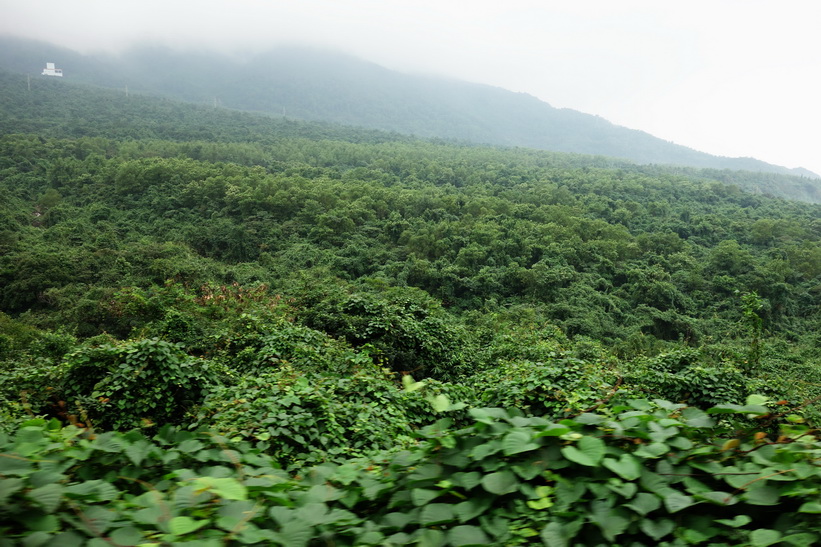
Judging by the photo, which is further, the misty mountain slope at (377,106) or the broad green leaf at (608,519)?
the misty mountain slope at (377,106)

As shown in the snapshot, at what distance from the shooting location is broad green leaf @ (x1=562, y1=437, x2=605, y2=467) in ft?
3.81

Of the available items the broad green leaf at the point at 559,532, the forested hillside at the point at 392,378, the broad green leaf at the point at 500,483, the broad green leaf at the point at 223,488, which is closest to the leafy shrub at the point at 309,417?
the forested hillside at the point at 392,378

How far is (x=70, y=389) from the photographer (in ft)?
16.7

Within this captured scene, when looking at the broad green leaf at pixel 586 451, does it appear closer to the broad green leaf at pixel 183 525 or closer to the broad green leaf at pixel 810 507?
the broad green leaf at pixel 810 507

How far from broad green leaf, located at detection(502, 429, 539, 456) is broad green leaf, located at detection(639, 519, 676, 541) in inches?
11.7

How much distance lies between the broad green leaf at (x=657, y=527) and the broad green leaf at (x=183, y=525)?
1.03 metres

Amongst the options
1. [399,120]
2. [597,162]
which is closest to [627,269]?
[597,162]

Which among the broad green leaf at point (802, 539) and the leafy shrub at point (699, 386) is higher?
the broad green leaf at point (802, 539)

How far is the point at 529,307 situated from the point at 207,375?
17.4 metres

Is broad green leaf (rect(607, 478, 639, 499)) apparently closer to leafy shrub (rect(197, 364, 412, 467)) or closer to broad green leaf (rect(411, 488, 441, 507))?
broad green leaf (rect(411, 488, 441, 507))

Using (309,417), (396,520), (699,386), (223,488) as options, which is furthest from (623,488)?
(699,386)

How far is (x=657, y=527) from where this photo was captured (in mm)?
1067

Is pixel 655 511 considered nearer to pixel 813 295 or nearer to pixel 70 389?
pixel 70 389

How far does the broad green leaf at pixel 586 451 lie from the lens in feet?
3.81
